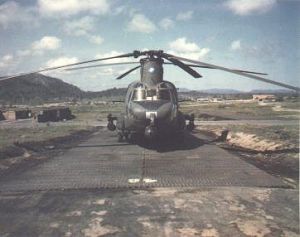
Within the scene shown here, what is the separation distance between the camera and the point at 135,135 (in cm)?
2012

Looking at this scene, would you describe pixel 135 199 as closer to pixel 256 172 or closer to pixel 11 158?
pixel 256 172

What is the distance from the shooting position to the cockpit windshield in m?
18.6

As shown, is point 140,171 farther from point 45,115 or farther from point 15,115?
point 15,115

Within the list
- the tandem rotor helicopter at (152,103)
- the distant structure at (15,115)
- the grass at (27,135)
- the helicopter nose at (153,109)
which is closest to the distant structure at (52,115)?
the distant structure at (15,115)

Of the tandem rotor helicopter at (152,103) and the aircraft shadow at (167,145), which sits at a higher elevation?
the tandem rotor helicopter at (152,103)

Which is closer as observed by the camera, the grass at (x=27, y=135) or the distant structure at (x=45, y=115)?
the grass at (x=27, y=135)

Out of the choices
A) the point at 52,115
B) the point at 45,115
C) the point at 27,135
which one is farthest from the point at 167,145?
the point at 52,115

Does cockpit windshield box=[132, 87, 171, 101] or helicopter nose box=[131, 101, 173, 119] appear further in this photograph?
cockpit windshield box=[132, 87, 171, 101]

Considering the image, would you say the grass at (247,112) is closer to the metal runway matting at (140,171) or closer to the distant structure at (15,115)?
the distant structure at (15,115)

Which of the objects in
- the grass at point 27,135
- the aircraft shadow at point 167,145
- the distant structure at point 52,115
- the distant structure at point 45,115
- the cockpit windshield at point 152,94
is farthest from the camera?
the distant structure at point 45,115

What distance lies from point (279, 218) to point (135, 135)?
12.4 meters

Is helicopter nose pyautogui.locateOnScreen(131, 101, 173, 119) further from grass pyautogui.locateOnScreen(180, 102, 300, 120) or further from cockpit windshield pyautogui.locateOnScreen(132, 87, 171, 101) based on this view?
grass pyautogui.locateOnScreen(180, 102, 300, 120)

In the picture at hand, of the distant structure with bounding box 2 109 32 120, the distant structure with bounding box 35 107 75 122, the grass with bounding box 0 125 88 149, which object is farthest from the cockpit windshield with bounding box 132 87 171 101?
the distant structure with bounding box 2 109 32 120

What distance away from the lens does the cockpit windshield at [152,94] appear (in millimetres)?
18594
